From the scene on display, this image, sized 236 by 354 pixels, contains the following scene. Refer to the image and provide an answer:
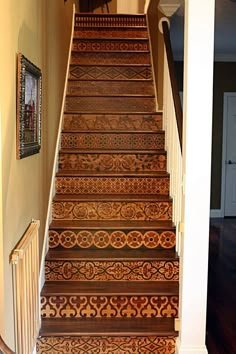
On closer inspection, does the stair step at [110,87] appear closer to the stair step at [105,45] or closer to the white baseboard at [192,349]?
the stair step at [105,45]

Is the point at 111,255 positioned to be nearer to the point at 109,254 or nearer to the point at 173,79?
the point at 109,254

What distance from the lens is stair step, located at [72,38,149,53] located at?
4.95 m

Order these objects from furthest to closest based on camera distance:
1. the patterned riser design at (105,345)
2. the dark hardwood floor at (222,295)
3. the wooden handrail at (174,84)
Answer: the wooden handrail at (174,84), the dark hardwood floor at (222,295), the patterned riser design at (105,345)

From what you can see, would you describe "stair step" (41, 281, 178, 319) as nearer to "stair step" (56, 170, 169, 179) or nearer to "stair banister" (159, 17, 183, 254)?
"stair banister" (159, 17, 183, 254)

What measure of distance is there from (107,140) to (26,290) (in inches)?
85.6

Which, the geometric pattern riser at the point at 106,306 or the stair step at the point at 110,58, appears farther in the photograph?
the stair step at the point at 110,58

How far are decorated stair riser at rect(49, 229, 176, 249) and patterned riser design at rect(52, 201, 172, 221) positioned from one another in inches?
9.6

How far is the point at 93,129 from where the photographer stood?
4195 mm

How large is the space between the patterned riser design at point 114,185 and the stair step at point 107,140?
1.48 feet

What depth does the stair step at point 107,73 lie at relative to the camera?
466 cm

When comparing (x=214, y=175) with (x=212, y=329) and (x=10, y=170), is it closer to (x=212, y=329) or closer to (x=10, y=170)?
(x=212, y=329)

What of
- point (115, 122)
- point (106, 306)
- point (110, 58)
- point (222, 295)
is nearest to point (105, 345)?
point (106, 306)

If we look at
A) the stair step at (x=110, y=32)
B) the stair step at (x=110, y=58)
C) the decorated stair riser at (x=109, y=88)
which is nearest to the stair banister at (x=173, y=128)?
the decorated stair riser at (x=109, y=88)

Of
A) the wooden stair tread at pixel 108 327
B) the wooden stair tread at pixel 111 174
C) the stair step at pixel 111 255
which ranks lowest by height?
the wooden stair tread at pixel 108 327
